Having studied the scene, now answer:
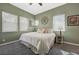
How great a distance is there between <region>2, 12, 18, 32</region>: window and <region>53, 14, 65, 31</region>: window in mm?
836

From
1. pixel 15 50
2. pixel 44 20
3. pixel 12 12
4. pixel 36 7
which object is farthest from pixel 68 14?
pixel 15 50

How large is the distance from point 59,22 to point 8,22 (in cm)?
103

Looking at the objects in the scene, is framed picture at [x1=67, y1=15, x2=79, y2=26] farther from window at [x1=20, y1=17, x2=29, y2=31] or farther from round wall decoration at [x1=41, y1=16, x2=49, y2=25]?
window at [x1=20, y1=17, x2=29, y2=31]

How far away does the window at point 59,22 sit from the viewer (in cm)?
124

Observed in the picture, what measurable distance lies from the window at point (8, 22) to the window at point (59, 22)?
84 centimetres

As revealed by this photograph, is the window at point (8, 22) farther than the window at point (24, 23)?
No

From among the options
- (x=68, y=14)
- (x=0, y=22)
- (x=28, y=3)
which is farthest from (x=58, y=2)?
(x=0, y=22)

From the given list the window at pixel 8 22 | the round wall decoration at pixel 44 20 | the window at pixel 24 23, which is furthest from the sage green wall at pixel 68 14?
the window at pixel 8 22

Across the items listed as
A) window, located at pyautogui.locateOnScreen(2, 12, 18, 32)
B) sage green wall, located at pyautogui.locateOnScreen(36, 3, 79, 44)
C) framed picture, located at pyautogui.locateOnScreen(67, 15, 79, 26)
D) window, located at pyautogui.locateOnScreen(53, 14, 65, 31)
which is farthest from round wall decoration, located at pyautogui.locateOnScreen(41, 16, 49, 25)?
window, located at pyautogui.locateOnScreen(2, 12, 18, 32)

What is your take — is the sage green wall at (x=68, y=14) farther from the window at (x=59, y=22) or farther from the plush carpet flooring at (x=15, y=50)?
the plush carpet flooring at (x=15, y=50)

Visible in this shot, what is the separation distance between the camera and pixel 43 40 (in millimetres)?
1542
